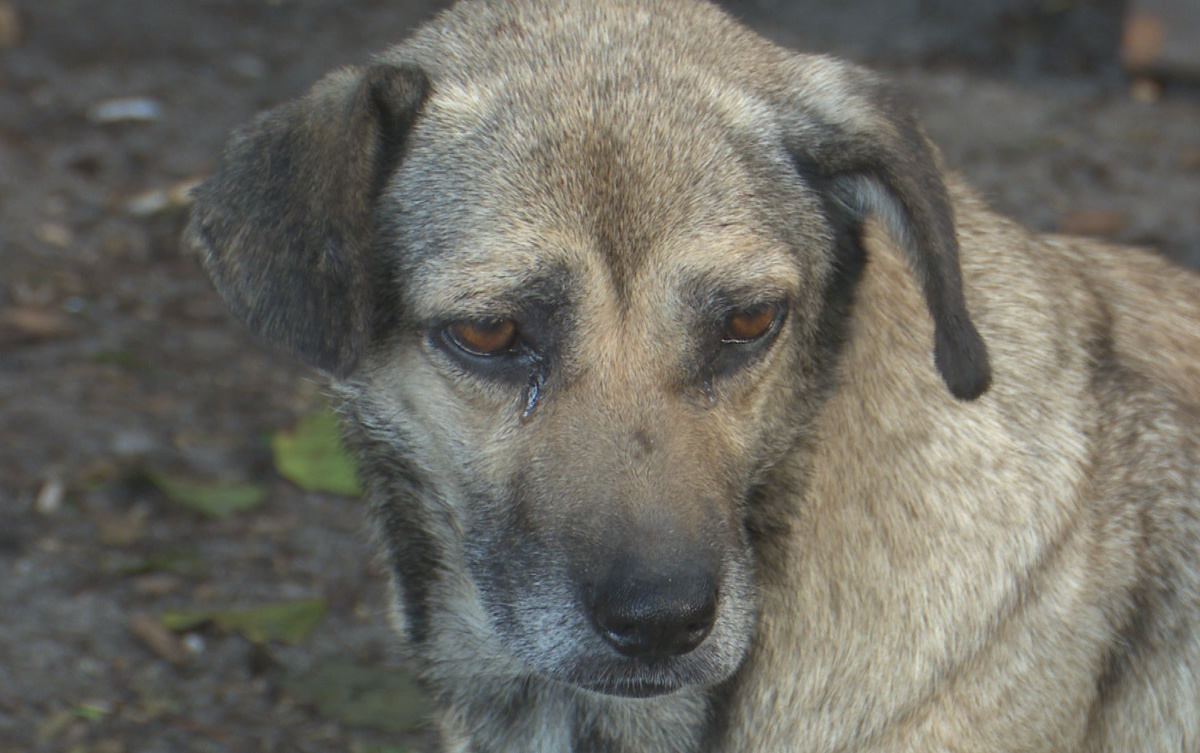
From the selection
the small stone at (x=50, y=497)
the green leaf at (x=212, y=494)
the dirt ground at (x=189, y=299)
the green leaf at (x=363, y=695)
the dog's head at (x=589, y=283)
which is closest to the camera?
the dog's head at (x=589, y=283)

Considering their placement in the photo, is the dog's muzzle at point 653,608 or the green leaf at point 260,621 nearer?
the dog's muzzle at point 653,608

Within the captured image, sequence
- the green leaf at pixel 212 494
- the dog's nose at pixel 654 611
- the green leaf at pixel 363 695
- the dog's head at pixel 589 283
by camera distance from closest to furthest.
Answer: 1. the dog's nose at pixel 654 611
2. the dog's head at pixel 589 283
3. the green leaf at pixel 363 695
4. the green leaf at pixel 212 494

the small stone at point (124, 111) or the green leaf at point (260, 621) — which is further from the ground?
the small stone at point (124, 111)

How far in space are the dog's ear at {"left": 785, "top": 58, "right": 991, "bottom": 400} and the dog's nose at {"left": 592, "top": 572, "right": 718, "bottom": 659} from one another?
2.31 ft

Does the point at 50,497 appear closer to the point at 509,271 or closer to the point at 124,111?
the point at 509,271

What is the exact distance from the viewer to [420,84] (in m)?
3.16

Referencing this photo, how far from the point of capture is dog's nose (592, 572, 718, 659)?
2.78m

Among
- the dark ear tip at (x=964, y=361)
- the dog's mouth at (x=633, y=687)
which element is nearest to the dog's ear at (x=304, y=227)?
the dog's mouth at (x=633, y=687)

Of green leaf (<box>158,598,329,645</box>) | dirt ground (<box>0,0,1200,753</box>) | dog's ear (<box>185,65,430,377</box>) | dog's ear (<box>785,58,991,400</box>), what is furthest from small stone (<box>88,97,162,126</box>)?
dog's ear (<box>785,58,991,400</box>)

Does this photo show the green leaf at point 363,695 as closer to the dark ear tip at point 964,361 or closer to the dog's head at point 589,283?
the dog's head at point 589,283

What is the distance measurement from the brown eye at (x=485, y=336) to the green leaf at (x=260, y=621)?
197 centimetres

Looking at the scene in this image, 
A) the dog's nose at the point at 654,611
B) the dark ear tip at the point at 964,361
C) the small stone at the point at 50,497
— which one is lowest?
the small stone at the point at 50,497

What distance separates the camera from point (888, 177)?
A: 3.15 metres

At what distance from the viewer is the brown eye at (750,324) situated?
3.04 metres
